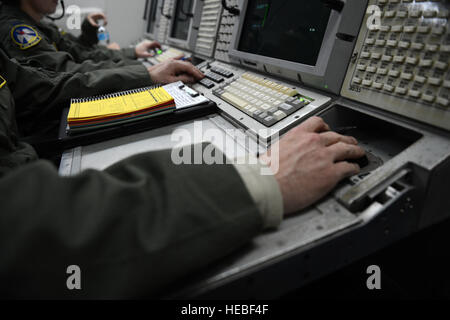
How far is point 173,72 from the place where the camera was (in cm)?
121

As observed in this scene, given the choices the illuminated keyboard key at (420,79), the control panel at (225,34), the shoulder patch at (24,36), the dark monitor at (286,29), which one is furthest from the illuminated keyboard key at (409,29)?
the shoulder patch at (24,36)

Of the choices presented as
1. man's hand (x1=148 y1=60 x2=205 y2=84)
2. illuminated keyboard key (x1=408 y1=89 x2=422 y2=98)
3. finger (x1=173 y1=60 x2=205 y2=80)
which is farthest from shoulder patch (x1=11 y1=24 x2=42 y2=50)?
illuminated keyboard key (x1=408 y1=89 x2=422 y2=98)

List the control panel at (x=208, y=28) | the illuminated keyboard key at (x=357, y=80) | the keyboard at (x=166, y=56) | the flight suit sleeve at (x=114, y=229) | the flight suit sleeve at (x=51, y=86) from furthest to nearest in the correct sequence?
the keyboard at (x=166, y=56) < the control panel at (x=208, y=28) < the flight suit sleeve at (x=51, y=86) < the illuminated keyboard key at (x=357, y=80) < the flight suit sleeve at (x=114, y=229)

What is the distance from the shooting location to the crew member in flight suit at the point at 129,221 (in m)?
0.31

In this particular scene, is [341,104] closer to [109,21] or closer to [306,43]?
[306,43]

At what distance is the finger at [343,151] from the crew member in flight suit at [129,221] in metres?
0.13

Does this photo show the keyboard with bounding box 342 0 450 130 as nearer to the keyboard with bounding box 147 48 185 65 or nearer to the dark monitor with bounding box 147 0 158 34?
the keyboard with bounding box 147 48 185 65

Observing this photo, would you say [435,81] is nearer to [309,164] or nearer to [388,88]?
[388,88]

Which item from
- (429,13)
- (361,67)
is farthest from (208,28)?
(429,13)

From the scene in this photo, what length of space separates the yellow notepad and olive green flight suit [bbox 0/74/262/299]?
42 cm

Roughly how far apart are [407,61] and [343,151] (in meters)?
0.26

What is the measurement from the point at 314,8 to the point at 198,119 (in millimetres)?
518

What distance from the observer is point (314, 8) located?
0.81 metres

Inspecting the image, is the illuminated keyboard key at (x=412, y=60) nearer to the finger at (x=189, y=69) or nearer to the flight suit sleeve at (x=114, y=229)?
the flight suit sleeve at (x=114, y=229)
